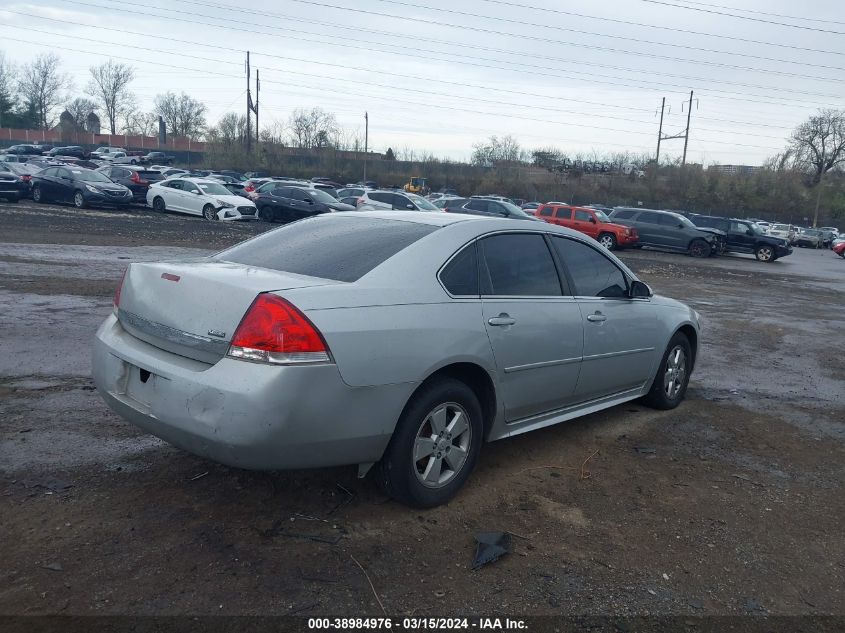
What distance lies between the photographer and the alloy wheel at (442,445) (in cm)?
388

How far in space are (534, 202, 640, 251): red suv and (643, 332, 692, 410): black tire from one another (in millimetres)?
22327

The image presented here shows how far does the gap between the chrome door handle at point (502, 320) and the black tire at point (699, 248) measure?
27032 mm

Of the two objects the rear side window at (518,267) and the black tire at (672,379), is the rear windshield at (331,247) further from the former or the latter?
the black tire at (672,379)

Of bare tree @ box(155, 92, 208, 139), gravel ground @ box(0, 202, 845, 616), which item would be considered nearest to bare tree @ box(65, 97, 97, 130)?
bare tree @ box(155, 92, 208, 139)

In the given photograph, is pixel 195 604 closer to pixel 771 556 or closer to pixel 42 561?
pixel 42 561

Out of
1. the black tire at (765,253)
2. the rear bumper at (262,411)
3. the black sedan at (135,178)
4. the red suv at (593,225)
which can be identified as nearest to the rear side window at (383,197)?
the red suv at (593,225)

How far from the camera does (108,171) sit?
3200 centimetres

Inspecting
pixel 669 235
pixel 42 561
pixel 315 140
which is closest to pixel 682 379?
pixel 42 561

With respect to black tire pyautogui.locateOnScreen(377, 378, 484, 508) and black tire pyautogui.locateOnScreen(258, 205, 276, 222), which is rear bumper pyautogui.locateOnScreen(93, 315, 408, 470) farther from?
black tire pyautogui.locateOnScreen(258, 205, 276, 222)

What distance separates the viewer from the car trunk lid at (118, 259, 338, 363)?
3465mm

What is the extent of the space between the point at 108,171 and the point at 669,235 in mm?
24850

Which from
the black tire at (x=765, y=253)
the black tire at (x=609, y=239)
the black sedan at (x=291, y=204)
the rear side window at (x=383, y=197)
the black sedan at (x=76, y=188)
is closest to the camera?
the black sedan at (x=76, y=188)

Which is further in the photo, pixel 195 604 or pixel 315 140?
pixel 315 140

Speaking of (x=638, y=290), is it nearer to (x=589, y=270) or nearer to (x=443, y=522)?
(x=589, y=270)
